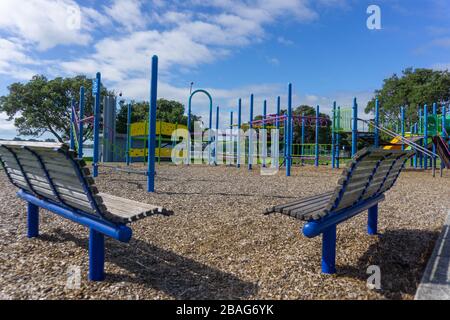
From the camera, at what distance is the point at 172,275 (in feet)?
9.29

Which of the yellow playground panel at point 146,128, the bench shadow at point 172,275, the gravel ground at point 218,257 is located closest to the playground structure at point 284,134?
the yellow playground panel at point 146,128

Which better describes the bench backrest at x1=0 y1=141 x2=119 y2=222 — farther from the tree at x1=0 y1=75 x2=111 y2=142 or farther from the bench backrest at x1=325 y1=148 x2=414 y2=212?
the tree at x1=0 y1=75 x2=111 y2=142

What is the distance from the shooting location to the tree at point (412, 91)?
32.0m

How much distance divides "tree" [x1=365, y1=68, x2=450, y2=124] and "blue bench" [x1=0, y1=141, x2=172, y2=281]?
1193 inches

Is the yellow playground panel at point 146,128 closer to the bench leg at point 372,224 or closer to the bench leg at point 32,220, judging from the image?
the bench leg at point 32,220

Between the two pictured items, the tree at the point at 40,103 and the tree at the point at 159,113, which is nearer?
the tree at the point at 40,103

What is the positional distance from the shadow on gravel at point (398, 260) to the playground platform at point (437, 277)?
0.22ft

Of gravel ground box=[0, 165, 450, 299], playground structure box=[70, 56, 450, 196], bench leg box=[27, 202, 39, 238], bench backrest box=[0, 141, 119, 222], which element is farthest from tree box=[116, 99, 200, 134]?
bench backrest box=[0, 141, 119, 222]

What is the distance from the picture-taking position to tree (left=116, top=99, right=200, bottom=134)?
115 ft

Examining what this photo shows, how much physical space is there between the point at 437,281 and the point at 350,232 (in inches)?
60.3

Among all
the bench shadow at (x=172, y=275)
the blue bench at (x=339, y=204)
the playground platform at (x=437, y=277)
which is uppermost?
the blue bench at (x=339, y=204)
